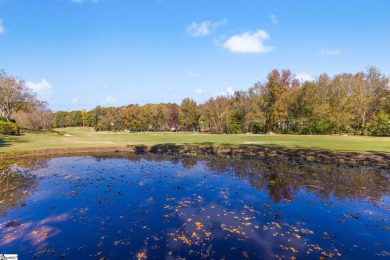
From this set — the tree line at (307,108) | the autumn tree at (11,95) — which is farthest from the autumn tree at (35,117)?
the autumn tree at (11,95)

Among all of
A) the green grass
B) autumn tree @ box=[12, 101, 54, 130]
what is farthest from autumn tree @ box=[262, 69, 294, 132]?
autumn tree @ box=[12, 101, 54, 130]

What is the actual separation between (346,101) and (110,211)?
7097cm

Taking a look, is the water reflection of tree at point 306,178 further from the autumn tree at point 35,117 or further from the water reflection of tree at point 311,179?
the autumn tree at point 35,117

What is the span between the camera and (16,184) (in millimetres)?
17000

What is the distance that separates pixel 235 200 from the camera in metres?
13.7

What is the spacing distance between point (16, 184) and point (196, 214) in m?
13.3

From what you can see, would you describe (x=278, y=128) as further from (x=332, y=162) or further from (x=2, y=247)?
(x=2, y=247)

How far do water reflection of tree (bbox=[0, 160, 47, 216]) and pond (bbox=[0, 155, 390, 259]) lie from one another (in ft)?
0.22

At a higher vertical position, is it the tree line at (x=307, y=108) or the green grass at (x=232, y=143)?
the tree line at (x=307, y=108)

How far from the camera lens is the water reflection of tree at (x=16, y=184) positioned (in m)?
13.3

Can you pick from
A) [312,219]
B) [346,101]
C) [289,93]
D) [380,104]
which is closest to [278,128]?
[289,93]

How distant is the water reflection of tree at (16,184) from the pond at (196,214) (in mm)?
67

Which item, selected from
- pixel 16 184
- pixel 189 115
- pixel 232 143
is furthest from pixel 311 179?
pixel 189 115

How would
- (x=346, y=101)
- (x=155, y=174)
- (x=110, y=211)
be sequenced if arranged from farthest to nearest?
1. (x=346, y=101)
2. (x=155, y=174)
3. (x=110, y=211)
